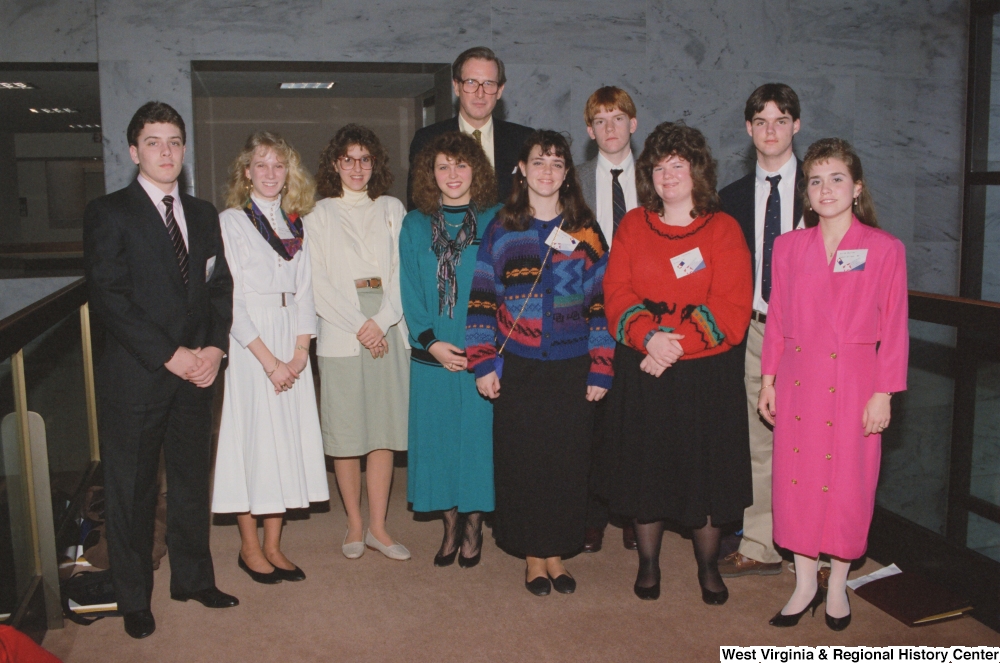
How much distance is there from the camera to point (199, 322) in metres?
3.12

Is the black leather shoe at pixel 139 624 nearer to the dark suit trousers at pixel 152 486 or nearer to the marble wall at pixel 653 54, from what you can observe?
the dark suit trousers at pixel 152 486

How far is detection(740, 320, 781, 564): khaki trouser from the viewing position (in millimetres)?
3533

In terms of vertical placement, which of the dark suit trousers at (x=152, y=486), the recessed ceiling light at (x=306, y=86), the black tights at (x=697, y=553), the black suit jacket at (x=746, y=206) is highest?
the recessed ceiling light at (x=306, y=86)

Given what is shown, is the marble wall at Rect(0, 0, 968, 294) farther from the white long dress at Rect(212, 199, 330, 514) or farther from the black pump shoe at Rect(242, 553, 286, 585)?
the black pump shoe at Rect(242, 553, 286, 585)

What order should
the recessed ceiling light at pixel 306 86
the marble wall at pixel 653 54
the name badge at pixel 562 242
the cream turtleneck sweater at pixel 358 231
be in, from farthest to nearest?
1. the recessed ceiling light at pixel 306 86
2. the marble wall at pixel 653 54
3. the cream turtleneck sweater at pixel 358 231
4. the name badge at pixel 562 242

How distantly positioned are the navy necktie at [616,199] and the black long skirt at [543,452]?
2.34ft

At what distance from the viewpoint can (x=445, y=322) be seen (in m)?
3.48

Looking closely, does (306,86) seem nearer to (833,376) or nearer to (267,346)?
(267,346)

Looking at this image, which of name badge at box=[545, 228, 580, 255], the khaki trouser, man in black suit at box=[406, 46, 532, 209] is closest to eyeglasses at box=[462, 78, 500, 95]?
man in black suit at box=[406, 46, 532, 209]

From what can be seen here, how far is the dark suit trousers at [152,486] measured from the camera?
298 centimetres

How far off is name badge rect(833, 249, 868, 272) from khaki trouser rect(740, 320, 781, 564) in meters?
0.73

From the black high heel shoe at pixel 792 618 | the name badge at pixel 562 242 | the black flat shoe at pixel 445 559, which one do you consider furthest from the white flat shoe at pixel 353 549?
the black high heel shoe at pixel 792 618

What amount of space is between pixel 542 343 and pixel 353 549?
4.54 feet

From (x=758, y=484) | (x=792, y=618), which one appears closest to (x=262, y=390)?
A: (x=758, y=484)
